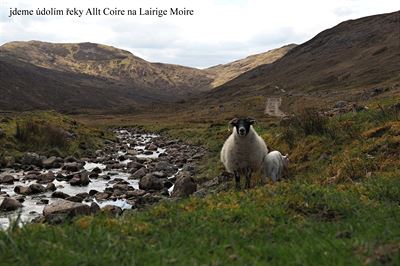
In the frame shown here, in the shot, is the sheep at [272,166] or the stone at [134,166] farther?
the stone at [134,166]

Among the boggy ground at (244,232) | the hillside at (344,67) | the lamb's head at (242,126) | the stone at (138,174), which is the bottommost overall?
the stone at (138,174)

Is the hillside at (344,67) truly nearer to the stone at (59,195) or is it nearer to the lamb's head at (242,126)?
the stone at (59,195)

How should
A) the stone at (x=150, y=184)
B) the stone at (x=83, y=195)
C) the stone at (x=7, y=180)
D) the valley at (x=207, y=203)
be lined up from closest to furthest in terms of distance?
the valley at (x=207, y=203) → the stone at (x=83, y=195) → the stone at (x=150, y=184) → the stone at (x=7, y=180)

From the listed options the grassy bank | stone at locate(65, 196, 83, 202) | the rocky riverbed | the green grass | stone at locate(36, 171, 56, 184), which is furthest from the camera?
the grassy bank

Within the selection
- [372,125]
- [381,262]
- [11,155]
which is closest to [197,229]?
[381,262]

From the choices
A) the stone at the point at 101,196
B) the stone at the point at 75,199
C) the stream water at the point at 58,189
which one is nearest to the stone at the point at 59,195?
the stream water at the point at 58,189

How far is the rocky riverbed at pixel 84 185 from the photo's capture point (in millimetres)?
16281

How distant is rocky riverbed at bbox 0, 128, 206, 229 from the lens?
16.3m

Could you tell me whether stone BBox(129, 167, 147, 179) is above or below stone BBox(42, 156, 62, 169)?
below

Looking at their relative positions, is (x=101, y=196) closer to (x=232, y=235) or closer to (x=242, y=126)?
(x=242, y=126)

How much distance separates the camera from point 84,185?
2450 cm

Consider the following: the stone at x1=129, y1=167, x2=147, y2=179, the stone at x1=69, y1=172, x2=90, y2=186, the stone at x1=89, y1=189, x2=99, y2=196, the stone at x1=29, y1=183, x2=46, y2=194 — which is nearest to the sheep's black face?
the stone at x1=89, y1=189, x2=99, y2=196

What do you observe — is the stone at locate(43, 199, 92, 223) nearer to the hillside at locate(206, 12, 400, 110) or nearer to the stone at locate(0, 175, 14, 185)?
the stone at locate(0, 175, 14, 185)

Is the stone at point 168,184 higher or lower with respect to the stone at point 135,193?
lower
